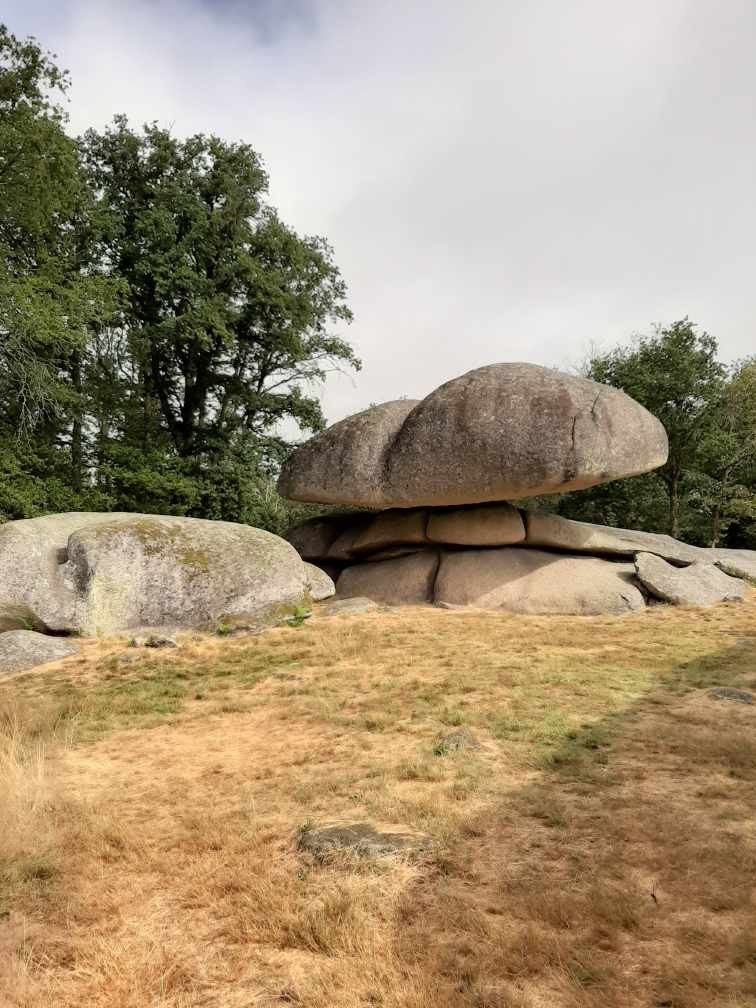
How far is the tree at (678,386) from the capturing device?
803 inches

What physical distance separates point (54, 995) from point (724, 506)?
22.5 m

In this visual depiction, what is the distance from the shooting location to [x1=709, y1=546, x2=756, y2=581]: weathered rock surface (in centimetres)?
1484

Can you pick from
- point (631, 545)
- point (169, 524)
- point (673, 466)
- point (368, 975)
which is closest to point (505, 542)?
point (631, 545)

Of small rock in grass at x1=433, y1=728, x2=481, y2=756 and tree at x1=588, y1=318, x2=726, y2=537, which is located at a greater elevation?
tree at x1=588, y1=318, x2=726, y2=537

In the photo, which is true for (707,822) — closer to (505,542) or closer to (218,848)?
(218,848)

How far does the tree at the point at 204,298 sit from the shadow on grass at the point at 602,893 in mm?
13180

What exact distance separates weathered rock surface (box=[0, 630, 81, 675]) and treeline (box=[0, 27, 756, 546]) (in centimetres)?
468

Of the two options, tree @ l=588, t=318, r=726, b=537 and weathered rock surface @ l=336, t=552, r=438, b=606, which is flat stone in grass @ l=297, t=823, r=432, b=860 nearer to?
weathered rock surface @ l=336, t=552, r=438, b=606

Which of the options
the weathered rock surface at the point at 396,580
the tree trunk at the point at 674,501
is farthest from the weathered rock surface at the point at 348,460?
the tree trunk at the point at 674,501

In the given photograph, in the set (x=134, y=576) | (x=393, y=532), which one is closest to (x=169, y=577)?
(x=134, y=576)

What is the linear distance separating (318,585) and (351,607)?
3.43 feet

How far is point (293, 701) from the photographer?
6672mm

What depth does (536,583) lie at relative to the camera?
13.1 m

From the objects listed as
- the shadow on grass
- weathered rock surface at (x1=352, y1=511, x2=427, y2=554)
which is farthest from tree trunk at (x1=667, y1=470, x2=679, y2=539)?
the shadow on grass
